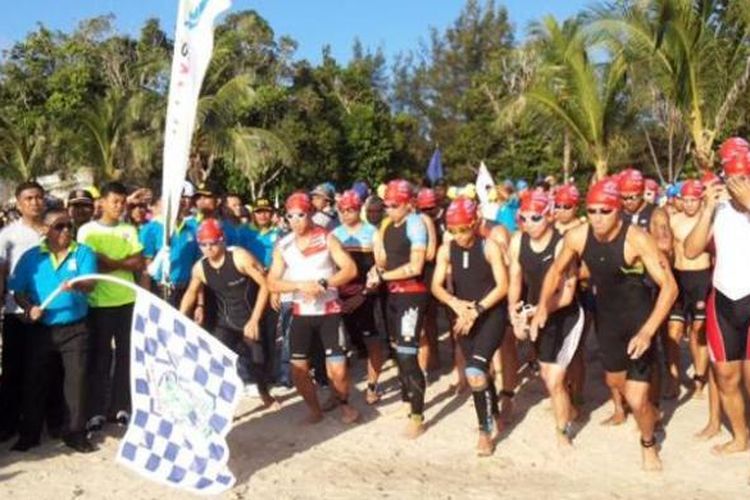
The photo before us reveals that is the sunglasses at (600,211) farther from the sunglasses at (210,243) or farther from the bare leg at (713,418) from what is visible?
the sunglasses at (210,243)

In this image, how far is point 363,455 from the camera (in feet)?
21.0

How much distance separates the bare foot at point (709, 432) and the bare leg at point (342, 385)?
277 cm

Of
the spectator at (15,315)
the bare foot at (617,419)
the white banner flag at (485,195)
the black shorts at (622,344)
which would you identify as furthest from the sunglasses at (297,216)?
the white banner flag at (485,195)

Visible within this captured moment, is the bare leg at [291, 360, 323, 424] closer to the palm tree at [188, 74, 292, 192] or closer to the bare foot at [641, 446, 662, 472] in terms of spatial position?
the bare foot at [641, 446, 662, 472]

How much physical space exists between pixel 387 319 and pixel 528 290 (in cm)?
257

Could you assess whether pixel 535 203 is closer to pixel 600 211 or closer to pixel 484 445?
pixel 600 211

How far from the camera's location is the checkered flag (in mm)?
5484

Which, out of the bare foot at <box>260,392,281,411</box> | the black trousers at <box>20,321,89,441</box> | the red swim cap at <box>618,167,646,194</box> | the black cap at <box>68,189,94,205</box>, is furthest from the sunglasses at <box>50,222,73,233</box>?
the red swim cap at <box>618,167,646,194</box>

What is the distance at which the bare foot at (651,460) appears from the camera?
590 centimetres

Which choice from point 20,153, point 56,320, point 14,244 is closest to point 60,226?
point 14,244

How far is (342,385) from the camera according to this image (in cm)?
714

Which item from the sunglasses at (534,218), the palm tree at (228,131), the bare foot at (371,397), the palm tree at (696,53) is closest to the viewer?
the sunglasses at (534,218)

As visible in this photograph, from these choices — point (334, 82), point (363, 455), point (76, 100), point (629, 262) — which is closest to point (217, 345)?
point (363, 455)

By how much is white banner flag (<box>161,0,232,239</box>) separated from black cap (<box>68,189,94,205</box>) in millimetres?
1591
